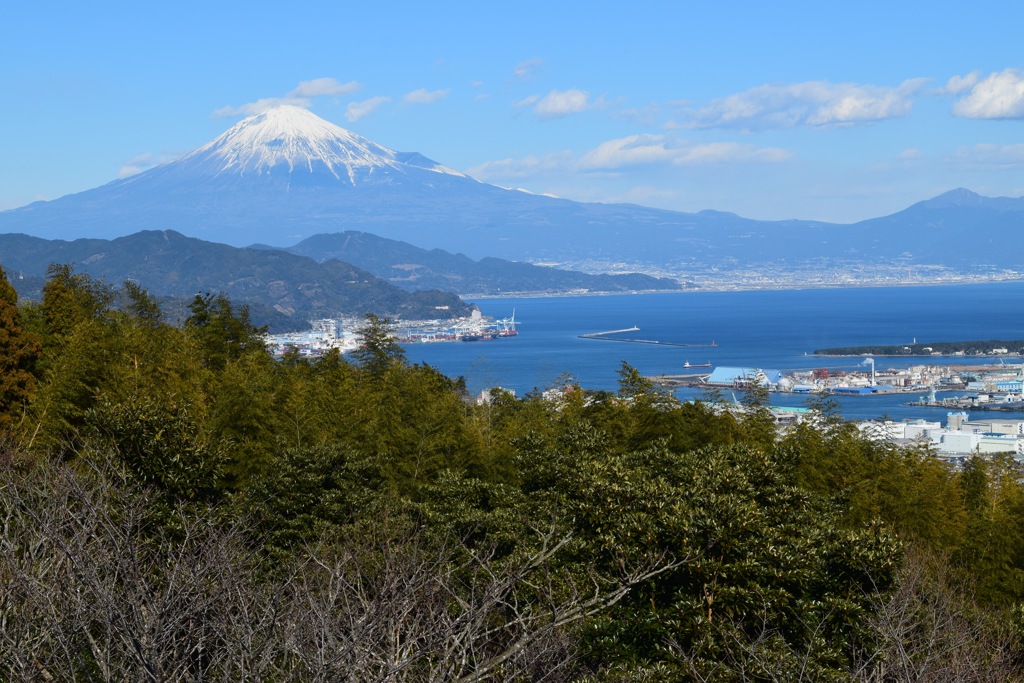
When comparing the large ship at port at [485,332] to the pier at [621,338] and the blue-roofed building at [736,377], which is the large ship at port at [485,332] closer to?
the pier at [621,338]

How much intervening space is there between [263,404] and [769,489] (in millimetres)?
11080

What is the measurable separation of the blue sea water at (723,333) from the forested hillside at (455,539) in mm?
9042

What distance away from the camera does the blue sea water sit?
184 ft

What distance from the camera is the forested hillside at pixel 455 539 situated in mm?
6605

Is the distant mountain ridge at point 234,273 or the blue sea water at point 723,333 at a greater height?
Answer: the distant mountain ridge at point 234,273

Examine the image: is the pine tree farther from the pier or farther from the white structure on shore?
the pier

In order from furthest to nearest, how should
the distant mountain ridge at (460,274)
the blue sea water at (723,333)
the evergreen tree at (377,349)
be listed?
1. the distant mountain ridge at (460,274)
2. the blue sea water at (723,333)
3. the evergreen tree at (377,349)

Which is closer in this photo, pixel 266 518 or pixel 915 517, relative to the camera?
pixel 266 518

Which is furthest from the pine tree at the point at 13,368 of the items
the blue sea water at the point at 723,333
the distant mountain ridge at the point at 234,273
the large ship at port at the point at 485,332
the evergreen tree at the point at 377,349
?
the distant mountain ridge at the point at 234,273

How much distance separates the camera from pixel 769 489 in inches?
353

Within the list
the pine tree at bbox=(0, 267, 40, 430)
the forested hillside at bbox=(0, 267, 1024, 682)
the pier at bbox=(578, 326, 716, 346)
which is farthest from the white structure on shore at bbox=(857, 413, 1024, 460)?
the pier at bbox=(578, 326, 716, 346)

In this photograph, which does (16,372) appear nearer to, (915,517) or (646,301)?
(915,517)

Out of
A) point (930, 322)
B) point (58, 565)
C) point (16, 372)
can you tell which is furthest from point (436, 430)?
point (930, 322)

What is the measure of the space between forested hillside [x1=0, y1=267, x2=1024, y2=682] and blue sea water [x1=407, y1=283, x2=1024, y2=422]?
29.7 ft
